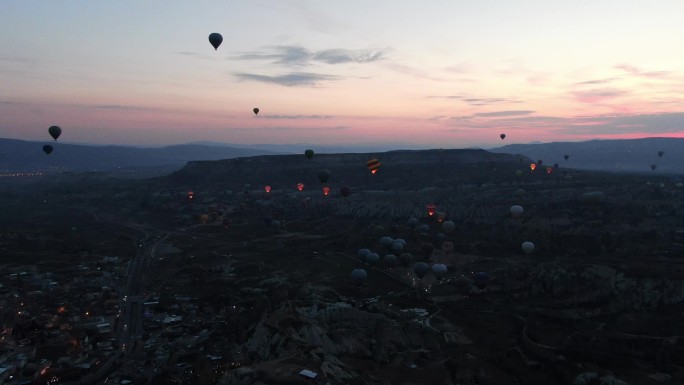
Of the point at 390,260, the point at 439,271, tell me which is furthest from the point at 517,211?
the point at 439,271

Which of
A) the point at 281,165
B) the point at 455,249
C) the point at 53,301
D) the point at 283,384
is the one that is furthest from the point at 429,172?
the point at 283,384

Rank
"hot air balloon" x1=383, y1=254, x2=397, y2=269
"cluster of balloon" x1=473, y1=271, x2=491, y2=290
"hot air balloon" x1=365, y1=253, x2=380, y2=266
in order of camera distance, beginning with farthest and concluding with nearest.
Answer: "hot air balloon" x1=365, y1=253, x2=380, y2=266 < "hot air balloon" x1=383, y1=254, x2=397, y2=269 < "cluster of balloon" x1=473, y1=271, x2=491, y2=290

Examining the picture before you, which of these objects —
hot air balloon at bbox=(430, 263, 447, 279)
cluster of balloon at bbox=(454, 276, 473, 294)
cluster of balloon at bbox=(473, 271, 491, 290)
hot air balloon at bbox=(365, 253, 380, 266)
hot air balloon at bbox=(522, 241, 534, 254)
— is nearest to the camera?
cluster of balloon at bbox=(473, 271, 491, 290)

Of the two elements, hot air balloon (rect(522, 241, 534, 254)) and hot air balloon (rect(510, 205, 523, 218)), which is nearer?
hot air balloon (rect(522, 241, 534, 254))

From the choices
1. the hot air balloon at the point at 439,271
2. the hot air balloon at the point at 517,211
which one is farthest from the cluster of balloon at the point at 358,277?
the hot air balloon at the point at 517,211

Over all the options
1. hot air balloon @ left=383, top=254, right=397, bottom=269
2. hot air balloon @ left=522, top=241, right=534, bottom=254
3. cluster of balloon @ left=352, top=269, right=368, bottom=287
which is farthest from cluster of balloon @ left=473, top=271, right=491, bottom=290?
hot air balloon @ left=522, top=241, right=534, bottom=254

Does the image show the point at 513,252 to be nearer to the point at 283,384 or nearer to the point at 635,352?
the point at 635,352

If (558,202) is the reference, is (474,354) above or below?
below

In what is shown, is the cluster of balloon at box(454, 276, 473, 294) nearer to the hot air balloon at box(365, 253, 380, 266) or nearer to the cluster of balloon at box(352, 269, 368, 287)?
the cluster of balloon at box(352, 269, 368, 287)
